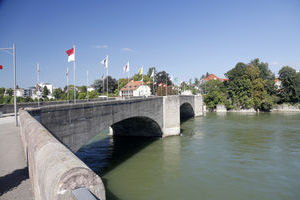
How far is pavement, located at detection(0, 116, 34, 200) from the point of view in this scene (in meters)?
5.46

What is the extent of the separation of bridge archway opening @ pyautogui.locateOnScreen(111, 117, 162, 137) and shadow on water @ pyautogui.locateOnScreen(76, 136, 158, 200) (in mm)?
678

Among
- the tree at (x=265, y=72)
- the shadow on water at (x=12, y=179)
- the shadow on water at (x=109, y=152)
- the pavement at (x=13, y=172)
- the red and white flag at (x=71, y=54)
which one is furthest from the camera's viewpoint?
the tree at (x=265, y=72)

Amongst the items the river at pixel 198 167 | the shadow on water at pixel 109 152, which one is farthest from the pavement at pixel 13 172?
the river at pixel 198 167

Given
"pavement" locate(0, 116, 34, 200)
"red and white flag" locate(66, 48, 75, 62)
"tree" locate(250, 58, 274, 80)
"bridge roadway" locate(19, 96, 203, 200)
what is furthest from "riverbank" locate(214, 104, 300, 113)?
"pavement" locate(0, 116, 34, 200)

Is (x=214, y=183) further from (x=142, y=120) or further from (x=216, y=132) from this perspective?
(x=216, y=132)

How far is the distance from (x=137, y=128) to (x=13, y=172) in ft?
77.0

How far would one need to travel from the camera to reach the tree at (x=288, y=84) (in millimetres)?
63472

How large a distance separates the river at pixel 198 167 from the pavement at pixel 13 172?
6.20 meters

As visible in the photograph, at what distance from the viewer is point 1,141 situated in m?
10.5

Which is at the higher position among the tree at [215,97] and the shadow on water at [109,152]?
the tree at [215,97]

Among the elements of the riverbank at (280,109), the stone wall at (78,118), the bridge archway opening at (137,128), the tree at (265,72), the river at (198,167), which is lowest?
the river at (198,167)

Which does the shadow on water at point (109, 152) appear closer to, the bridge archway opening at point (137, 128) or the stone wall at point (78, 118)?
the bridge archway opening at point (137, 128)

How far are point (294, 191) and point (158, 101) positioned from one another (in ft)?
58.8

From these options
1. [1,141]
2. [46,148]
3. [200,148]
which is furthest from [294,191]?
[1,141]
